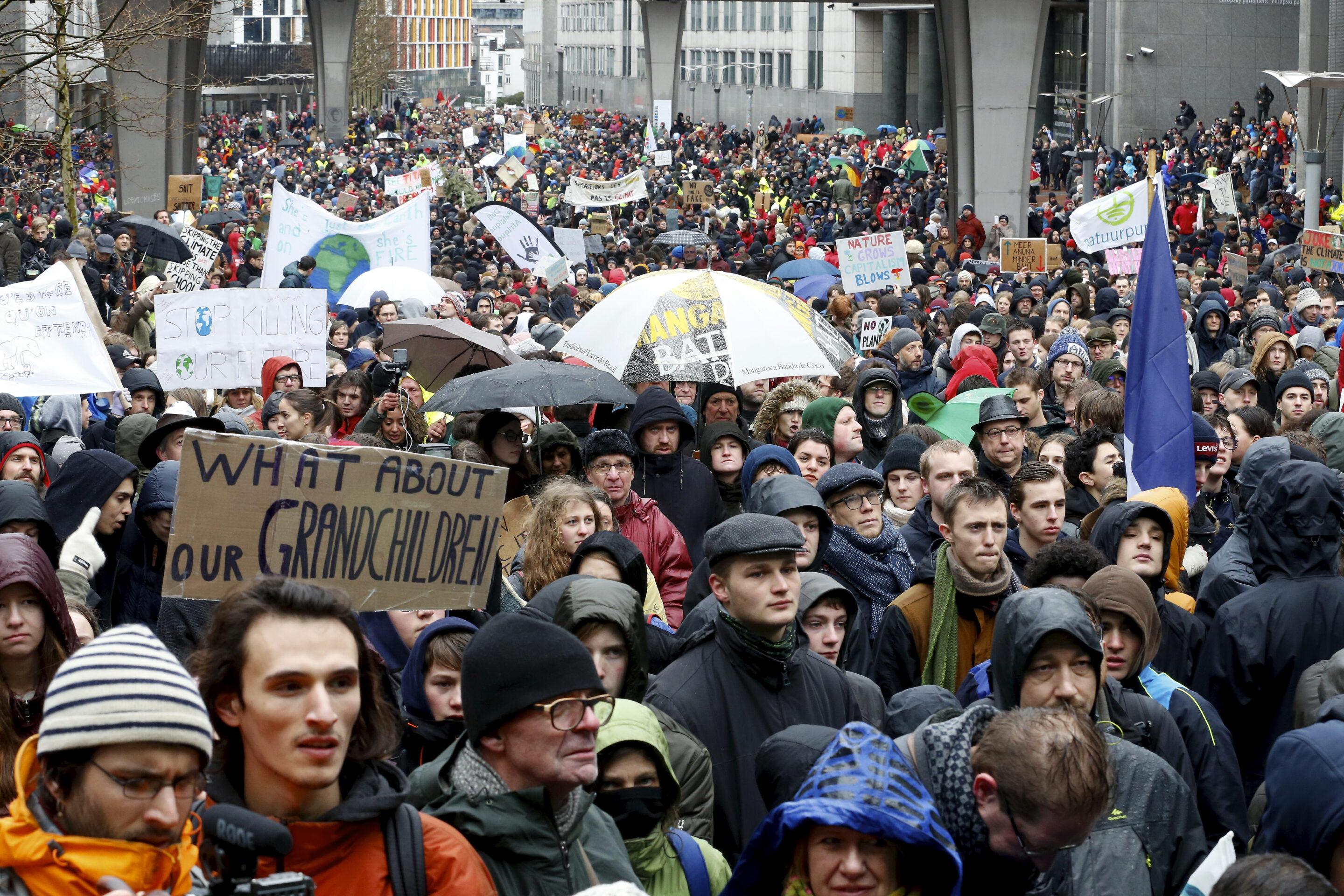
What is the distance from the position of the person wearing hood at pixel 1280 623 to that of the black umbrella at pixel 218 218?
22.6m

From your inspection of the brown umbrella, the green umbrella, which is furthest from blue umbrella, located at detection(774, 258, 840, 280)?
the green umbrella

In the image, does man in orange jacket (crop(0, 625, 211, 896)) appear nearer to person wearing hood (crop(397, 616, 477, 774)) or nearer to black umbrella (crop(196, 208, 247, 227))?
person wearing hood (crop(397, 616, 477, 774))

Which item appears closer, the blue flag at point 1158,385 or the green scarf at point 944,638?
the green scarf at point 944,638

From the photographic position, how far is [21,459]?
22.8ft

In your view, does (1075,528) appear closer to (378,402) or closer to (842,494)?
(842,494)

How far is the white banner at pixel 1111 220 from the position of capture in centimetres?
1658

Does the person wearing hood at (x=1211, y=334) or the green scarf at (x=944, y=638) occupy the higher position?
the person wearing hood at (x=1211, y=334)

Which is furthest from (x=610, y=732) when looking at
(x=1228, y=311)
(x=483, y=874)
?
(x=1228, y=311)

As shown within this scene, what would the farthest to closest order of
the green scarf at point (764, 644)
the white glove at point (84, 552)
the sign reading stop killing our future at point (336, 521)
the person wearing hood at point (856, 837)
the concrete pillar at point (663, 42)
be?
the concrete pillar at point (663, 42)
the white glove at point (84, 552)
the green scarf at point (764, 644)
the sign reading stop killing our future at point (336, 521)
the person wearing hood at point (856, 837)

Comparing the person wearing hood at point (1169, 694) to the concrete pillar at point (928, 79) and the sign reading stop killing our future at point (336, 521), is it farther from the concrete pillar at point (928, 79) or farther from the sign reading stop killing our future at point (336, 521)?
the concrete pillar at point (928, 79)

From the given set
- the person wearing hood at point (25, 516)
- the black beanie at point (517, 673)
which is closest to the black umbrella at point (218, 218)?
the person wearing hood at point (25, 516)

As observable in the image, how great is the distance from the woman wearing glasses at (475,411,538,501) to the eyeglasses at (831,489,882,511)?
169 cm

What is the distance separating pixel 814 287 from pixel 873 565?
1217cm

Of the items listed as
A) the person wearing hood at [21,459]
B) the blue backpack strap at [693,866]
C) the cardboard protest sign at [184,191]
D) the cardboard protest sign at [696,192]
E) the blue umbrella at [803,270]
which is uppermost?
the cardboard protest sign at [696,192]
